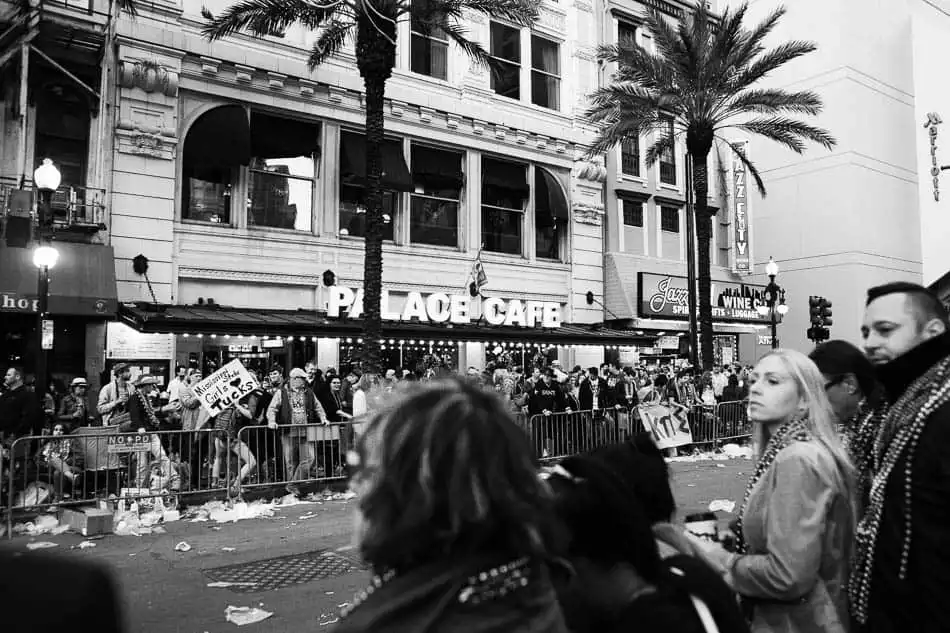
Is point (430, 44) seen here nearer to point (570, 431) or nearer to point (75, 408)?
point (570, 431)

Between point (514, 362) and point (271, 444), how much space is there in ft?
41.9

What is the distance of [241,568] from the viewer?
7.29 metres

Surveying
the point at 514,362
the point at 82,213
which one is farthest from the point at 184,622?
the point at 514,362

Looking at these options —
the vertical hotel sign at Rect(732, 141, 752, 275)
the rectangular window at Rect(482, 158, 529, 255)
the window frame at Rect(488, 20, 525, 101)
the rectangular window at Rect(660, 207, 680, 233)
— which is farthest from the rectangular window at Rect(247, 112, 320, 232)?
the vertical hotel sign at Rect(732, 141, 752, 275)

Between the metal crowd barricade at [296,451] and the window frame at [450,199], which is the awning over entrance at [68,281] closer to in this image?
the metal crowd barricade at [296,451]

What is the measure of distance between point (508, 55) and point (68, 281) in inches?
621

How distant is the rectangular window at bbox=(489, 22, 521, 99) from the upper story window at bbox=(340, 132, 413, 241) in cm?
526

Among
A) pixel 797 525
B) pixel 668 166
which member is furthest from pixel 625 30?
pixel 797 525

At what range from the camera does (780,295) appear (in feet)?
104

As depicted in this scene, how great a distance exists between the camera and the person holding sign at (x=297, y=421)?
11.5 metres

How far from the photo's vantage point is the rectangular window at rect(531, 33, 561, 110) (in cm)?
2506

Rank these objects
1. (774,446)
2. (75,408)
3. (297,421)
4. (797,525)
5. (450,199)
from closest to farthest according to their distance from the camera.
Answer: (797,525)
(774,446)
(297,421)
(75,408)
(450,199)

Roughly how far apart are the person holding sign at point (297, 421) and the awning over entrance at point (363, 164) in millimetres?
9264

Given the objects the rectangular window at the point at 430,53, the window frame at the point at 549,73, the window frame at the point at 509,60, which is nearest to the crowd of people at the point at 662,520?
the rectangular window at the point at 430,53
